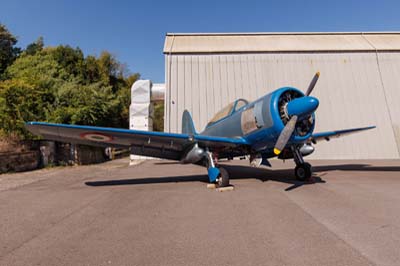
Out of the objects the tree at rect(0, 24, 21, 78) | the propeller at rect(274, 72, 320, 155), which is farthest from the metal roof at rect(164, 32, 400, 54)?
the tree at rect(0, 24, 21, 78)

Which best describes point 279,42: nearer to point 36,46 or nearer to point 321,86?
point 321,86

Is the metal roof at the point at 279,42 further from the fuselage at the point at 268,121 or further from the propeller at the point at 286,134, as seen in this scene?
the propeller at the point at 286,134

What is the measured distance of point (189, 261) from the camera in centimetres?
191

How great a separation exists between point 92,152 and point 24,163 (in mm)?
5148

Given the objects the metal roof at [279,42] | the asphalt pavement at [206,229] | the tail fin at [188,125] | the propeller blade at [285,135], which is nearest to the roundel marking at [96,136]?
the asphalt pavement at [206,229]

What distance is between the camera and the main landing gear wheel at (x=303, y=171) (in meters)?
6.05

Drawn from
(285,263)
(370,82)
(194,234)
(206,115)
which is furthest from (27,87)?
(370,82)

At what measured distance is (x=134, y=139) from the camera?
5.75 metres

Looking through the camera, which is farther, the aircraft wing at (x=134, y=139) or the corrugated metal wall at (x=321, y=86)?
the corrugated metal wall at (x=321, y=86)

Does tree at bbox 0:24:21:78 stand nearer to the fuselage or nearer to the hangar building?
the hangar building

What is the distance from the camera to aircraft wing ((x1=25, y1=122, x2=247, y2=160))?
508cm

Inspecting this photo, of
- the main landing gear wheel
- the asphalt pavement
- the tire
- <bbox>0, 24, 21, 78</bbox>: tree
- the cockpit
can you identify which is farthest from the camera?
<bbox>0, 24, 21, 78</bbox>: tree

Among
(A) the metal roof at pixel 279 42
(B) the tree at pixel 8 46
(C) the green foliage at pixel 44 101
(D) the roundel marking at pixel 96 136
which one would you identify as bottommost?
(D) the roundel marking at pixel 96 136

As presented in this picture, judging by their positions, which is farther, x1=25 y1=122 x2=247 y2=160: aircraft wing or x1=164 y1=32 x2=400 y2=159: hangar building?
x1=164 y1=32 x2=400 y2=159: hangar building
